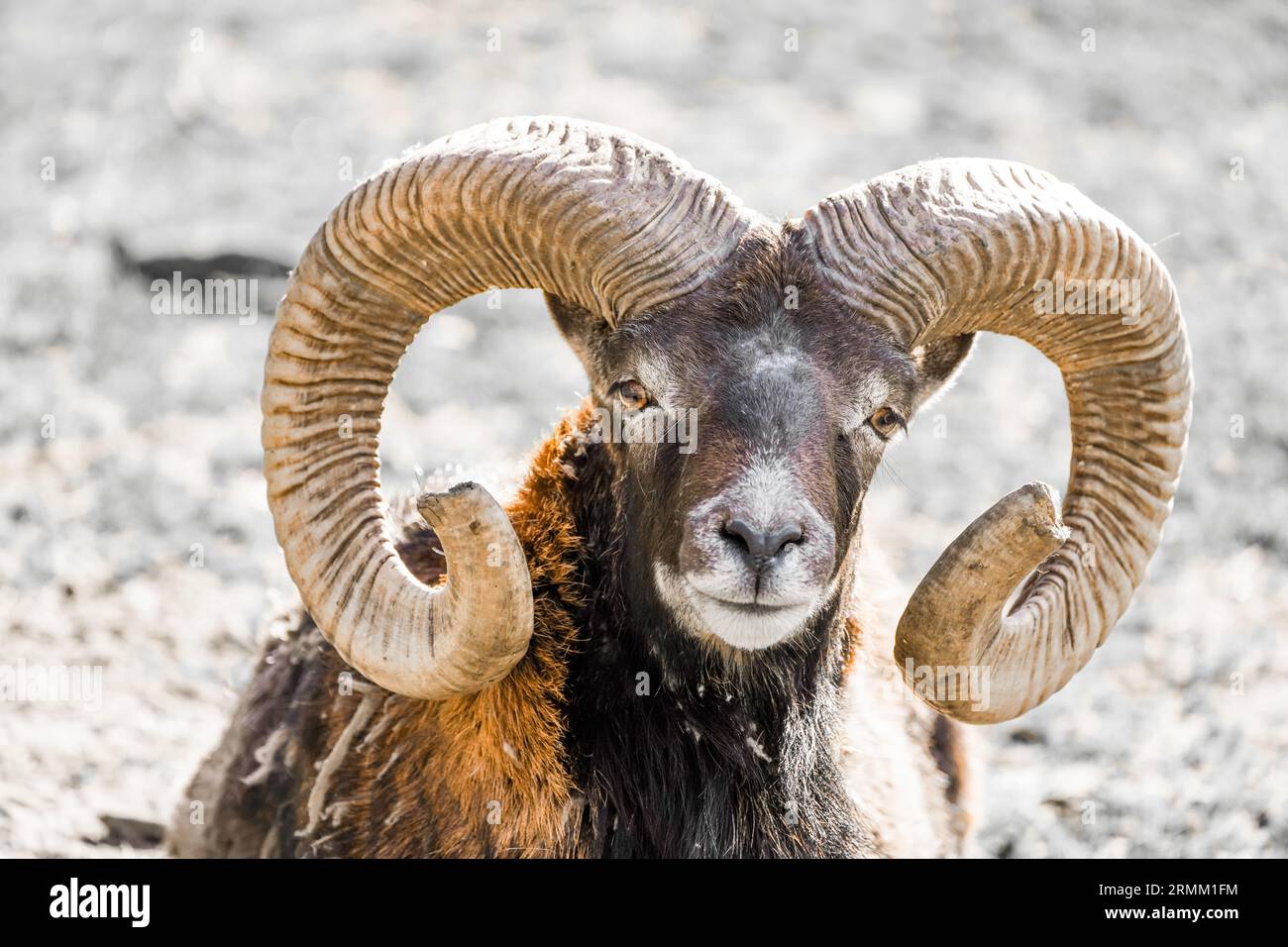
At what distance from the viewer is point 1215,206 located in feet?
59.2

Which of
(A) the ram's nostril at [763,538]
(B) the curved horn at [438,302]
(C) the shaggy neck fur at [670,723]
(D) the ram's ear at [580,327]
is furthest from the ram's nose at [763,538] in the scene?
(D) the ram's ear at [580,327]

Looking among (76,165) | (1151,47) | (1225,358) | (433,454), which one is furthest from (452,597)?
(1151,47)

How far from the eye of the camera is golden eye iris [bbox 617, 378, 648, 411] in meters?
6.34

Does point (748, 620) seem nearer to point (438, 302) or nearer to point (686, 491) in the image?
point (686, 491)

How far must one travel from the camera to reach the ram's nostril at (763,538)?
5656 mm

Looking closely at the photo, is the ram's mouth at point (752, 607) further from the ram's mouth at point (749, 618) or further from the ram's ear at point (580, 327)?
the ram's ear at point (580, 327)

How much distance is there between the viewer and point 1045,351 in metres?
7.11

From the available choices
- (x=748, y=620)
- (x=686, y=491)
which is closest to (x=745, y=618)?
(x=748, y=620)

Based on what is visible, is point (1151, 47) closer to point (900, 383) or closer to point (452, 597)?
point (900, 383)

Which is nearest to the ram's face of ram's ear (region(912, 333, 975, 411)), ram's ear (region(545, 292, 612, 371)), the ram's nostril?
the ram's nostril

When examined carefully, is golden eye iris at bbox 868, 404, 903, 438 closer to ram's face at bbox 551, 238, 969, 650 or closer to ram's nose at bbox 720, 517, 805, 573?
ram's face at bbox 551, 238, 969, 650

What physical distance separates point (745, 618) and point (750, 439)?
0.74 m

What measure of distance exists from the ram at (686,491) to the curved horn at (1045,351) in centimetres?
1

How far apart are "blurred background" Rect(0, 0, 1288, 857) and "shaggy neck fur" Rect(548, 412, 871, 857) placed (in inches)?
44.8
